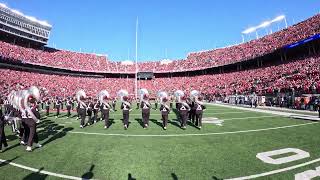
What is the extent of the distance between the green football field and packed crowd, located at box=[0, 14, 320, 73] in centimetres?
3527

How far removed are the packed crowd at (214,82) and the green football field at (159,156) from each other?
12472 millimetres

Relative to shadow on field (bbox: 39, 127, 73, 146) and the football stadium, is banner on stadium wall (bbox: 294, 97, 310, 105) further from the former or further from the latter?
shadow on field (bbox: 39, 127, 73, 146)

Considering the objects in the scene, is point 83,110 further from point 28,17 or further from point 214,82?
point 28,17

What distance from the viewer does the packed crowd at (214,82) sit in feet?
119

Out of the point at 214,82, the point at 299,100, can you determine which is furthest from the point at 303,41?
the point at 214,82

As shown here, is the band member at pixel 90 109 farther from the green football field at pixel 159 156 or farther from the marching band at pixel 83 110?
the green football field at pixel 159 156

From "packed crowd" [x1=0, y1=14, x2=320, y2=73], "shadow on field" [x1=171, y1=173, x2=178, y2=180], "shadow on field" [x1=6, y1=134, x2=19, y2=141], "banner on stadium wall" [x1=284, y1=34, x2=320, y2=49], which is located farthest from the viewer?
"packed crowd" [x1=0, y1=14, x2=320, y2=73]

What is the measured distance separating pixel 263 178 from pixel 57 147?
6.96 meters

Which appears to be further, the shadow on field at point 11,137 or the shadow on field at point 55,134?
the shadow on field at point 11,137

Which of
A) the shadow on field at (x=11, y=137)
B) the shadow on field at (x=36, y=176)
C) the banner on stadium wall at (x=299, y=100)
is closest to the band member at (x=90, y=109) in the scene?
the shadow on field at (x=11, y=137)

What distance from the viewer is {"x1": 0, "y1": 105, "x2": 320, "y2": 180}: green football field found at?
7430mm

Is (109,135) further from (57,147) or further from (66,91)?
(66,91)

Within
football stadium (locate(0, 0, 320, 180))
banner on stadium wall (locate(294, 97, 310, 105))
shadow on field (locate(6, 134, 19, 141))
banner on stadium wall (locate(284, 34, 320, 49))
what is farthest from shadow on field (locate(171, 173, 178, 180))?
banner on stadium wall (locate(284, 34, 320, 49))

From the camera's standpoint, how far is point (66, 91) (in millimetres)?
58438
